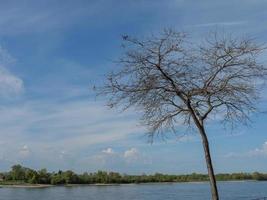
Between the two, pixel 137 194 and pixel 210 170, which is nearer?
pixel 210 170

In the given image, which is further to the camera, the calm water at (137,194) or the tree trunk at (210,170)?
the calm water at (137,194)

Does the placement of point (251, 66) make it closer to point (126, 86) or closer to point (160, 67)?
point (160, 67)

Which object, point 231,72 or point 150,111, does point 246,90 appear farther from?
point 150,111

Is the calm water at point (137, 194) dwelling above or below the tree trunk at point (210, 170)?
above

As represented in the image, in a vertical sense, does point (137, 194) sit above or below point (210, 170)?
above

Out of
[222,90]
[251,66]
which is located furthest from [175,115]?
[251,66]

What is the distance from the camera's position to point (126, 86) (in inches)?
434

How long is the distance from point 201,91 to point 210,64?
65 centimetres

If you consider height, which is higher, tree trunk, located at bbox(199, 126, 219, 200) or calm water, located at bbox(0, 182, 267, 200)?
calm water, located at bbox(0, 182, 267, 200)

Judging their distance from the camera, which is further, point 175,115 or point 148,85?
point 175,115

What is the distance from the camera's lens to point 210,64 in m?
11.2

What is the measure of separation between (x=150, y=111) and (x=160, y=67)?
1.24 meters

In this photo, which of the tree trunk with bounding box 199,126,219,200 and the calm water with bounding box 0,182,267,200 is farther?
the calm water with bounding box 0,182,267,200

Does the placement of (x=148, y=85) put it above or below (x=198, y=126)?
above
